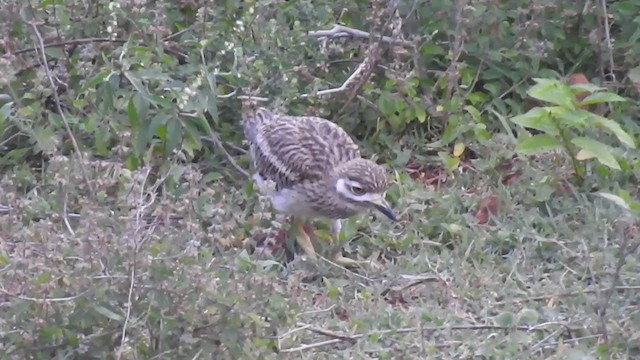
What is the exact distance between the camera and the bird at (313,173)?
6.77 metres

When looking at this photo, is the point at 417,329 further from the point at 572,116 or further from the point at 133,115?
the point at 133,115

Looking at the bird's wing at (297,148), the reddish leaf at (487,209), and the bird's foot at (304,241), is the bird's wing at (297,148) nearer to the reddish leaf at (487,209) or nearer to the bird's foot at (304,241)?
the bird's foot at (304,241)

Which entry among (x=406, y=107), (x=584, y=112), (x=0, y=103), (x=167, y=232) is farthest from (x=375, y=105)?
(x=167, y=232)

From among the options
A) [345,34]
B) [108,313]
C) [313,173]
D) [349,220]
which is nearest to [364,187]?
[313,173]

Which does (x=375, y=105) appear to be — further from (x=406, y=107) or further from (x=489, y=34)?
(x=489, y=34)

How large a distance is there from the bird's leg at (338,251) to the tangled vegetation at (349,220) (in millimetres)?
59

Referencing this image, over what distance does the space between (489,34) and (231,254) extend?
3100mm

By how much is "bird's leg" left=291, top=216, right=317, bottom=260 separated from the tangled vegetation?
7cm

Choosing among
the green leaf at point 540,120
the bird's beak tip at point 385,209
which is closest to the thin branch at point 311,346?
the bird's beak tip at point 385,209

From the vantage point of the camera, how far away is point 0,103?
Result: 24.1ft

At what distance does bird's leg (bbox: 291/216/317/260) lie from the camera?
6.77 metres

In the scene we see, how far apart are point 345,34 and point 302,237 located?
1.60 meters

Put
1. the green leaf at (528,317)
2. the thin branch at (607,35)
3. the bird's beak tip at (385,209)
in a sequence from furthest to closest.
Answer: the thin branch at (607,35)
the bird's beak tip at (385,209)
the green leaf at (528,317)

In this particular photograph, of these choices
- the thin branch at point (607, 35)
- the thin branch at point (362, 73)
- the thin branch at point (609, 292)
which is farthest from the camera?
the thin branch at point (607, 35)
